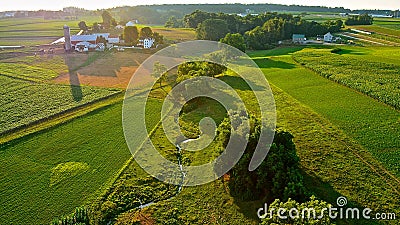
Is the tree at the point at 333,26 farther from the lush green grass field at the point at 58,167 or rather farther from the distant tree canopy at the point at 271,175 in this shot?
the distant tree canopy at the point at 271,175

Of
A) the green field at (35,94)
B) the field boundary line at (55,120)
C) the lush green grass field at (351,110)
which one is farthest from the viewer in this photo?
the green field at (35,94)

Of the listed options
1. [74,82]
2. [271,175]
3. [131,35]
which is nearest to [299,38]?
[131,35]

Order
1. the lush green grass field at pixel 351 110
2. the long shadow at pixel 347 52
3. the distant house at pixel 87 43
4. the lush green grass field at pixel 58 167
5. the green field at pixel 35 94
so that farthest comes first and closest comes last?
the distant house at pixel 87 43 → the long shadow at pixel 347 52 → the green field at pixel 35 94 → the lush green grass field at pixel 351 110 → the lush green grass field at pixel 58 167

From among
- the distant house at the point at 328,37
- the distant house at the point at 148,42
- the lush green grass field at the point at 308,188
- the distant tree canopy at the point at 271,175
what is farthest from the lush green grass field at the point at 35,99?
the distant house at the point at 328,37

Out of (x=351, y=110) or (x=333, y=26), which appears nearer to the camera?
(x=351, y=110)

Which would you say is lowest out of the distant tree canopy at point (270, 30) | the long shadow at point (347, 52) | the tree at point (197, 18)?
the long shadow at point (347, 52)

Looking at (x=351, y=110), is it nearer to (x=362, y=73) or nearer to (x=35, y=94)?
(x=362, y=73)

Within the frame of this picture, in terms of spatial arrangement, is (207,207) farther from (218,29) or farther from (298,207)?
(218,29)
